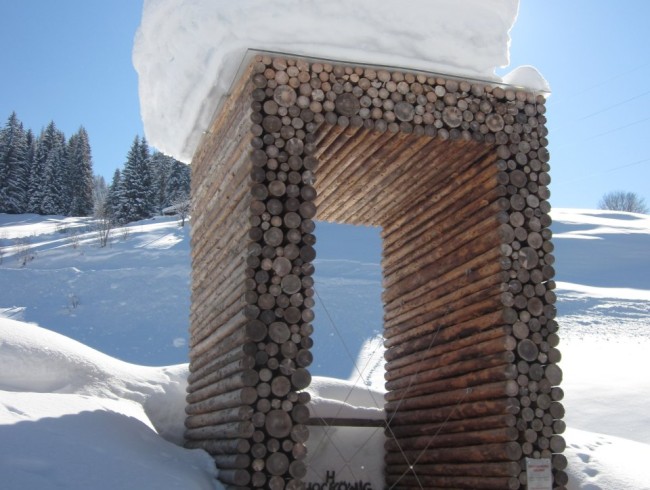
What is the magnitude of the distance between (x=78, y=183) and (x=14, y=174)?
5.12 meters

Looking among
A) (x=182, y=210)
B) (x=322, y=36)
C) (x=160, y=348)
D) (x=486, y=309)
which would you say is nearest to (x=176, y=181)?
(x=182, y=210)

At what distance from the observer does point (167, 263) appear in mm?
31016

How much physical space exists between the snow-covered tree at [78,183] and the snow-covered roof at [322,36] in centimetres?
5151

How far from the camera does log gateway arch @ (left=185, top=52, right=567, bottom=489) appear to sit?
648cm

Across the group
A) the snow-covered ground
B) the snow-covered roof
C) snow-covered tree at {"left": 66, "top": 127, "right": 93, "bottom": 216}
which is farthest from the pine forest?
the snow-covered roof

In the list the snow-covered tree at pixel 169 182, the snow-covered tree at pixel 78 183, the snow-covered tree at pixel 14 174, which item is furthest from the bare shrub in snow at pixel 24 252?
the snow-covered tree at pixel 78 183

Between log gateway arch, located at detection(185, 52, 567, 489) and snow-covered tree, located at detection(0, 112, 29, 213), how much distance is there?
49.8m

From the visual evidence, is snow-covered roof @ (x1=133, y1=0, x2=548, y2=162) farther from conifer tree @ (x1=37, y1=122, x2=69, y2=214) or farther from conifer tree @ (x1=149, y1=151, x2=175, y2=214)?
conifer tree @ (x1=37, y1=122, x2=69, y2=214)

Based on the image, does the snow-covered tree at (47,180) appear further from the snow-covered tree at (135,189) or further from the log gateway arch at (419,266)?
the log gateway arch at (419,266)

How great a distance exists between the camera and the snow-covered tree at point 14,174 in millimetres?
53562

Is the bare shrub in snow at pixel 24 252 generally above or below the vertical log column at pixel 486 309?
above

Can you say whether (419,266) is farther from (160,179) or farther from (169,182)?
(160,179)

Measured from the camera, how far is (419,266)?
9.25 meters

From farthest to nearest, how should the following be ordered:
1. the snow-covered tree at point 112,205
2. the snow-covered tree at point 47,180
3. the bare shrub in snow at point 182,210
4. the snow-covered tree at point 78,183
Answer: the snow-covered tree at point 78,183
the snow-covered tree at point 47,180
the snow-covered tree at point 112,205
the bare shrub in snow at point 182,210
